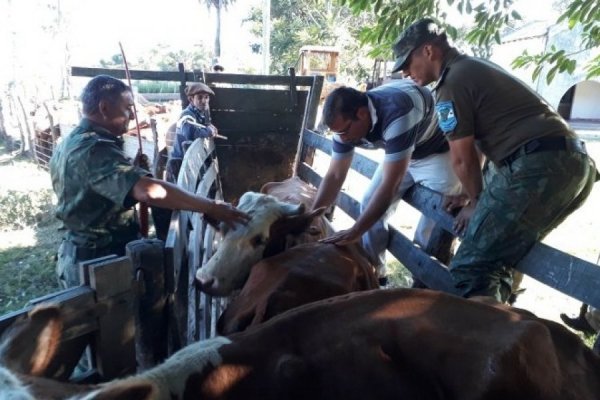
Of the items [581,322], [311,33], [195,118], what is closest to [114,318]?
[581,322]

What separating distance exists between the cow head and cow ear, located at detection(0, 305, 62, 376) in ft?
4.71

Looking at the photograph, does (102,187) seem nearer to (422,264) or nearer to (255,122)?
(422,264)

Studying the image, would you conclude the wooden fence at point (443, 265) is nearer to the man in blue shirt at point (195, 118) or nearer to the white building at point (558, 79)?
the man in blue shirt at point (195, 118)

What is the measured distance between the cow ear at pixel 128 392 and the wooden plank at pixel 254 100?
5.49m

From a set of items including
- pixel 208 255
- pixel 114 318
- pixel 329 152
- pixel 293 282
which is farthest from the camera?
pixel 329 152

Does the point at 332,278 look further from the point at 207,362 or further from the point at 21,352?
the point at 21,352

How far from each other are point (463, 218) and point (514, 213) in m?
0.40

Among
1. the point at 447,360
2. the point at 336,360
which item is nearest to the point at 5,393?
the point at 336,360

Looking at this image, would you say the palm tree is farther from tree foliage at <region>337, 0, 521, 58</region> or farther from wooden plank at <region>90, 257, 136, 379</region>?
wooden plank at <region>90, 257, 136, 379</region>

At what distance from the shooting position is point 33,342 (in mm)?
1621

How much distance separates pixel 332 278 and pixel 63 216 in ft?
5.76

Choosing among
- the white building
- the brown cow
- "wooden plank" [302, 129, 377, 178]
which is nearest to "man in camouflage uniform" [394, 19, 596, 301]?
the brown cow

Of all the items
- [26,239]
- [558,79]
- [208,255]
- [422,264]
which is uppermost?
[558,79]

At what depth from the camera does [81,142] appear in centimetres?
291
